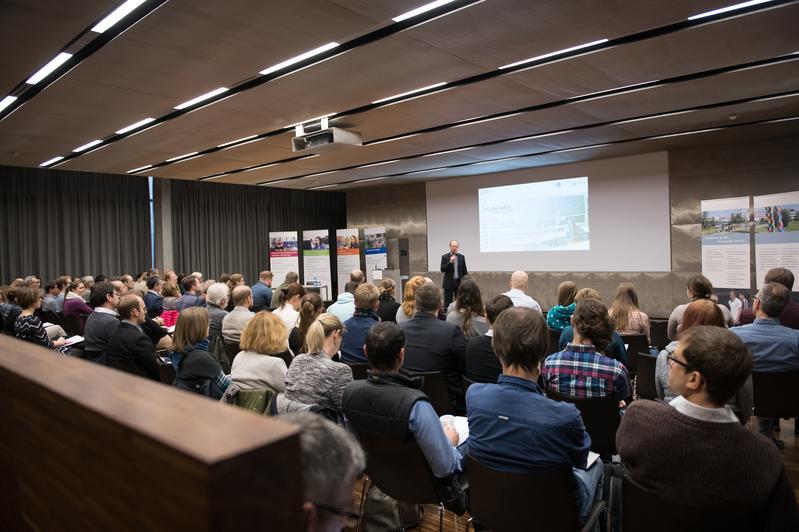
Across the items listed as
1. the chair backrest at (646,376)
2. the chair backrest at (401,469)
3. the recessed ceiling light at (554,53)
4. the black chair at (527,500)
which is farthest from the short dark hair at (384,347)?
the recessed ceiling light at (554,53)

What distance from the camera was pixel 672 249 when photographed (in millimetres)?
9227

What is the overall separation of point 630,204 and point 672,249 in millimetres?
1098

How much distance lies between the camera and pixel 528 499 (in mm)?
1729

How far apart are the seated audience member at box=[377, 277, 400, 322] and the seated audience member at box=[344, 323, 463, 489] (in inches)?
108

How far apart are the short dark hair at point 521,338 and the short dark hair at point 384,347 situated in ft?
1.51

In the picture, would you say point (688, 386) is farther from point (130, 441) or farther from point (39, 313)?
point (39, 313)

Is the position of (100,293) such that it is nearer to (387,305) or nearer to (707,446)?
(387,305)

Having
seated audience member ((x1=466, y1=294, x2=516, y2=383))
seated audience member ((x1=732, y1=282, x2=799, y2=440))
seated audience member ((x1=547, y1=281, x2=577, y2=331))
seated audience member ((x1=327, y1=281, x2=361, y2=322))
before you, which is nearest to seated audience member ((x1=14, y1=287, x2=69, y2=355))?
seated audience member ((x1=327, y1=281, x2=361, y2=322))

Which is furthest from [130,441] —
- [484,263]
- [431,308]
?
[484,263]

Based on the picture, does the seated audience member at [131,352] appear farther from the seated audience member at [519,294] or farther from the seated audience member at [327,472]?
the seated audience member at [327,472]

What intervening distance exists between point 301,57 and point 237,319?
7.64 ft

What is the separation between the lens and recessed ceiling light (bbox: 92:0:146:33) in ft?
10.7

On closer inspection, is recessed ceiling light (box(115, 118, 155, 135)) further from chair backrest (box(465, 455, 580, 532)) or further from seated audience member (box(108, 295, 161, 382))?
chair backrest (box(465, 455, 580, 532))

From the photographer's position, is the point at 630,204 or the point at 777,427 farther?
the point at 630,204
